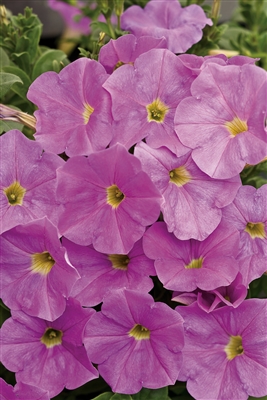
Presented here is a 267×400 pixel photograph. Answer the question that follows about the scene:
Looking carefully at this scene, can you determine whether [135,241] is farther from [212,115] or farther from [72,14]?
[72,14]

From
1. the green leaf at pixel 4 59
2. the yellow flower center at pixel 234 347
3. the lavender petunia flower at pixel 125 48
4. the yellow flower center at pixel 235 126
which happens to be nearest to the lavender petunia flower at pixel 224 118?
the yellow flower center at pixel 235 126

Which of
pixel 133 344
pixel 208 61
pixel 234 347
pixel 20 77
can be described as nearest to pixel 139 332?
pixel 133 344

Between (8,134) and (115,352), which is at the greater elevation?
(8,134)

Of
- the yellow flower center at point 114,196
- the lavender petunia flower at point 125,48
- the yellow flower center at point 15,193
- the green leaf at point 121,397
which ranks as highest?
the lavender petunia flower at point 125,48

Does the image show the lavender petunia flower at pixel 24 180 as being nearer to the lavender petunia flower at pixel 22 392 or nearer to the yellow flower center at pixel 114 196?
the yellow flower center at pixel 114 196

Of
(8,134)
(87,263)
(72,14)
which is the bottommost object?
(72,14)

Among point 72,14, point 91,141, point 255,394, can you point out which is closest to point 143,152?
point 91,141
